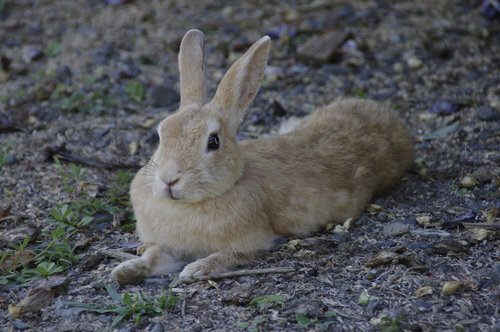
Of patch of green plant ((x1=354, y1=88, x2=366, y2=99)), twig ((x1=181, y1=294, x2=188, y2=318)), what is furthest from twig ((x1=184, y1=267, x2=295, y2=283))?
patch of green plant ((x1=354, y1=88, x2=366, y2=99))

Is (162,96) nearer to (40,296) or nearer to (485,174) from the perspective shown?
(485,174)

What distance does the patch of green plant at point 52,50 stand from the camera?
8.70 m

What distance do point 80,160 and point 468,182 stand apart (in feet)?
9.87

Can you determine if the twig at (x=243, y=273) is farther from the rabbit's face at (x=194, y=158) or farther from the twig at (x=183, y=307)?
the rabbit's face at (x=194, y=158)

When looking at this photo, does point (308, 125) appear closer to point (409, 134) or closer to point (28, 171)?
point (409, 134)

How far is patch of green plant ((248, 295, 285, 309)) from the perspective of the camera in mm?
4504

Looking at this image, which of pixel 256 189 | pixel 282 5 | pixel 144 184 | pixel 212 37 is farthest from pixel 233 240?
pixel 282 5

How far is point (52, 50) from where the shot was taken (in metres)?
8.76

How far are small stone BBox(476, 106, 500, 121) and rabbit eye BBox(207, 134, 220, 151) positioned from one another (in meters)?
3.03

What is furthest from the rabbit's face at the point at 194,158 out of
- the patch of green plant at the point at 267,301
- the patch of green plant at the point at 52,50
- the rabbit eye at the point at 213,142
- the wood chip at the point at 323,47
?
the patch of green plant at the point at 52,50

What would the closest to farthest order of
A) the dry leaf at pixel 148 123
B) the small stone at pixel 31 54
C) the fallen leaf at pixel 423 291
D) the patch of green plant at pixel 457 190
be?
1. the fallen leaf at pixel 423 291
2. the patch of green plant at pixel 457 190
3. the dry leaf at pixel 148 123
4. the small stone at pixel 31 54

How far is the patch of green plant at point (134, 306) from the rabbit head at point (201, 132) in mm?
610

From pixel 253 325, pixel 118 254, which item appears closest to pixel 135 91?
pixel 118 254

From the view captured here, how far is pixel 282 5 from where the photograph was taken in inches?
380
